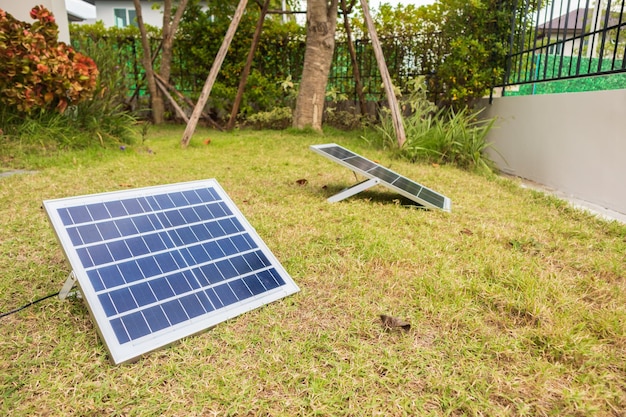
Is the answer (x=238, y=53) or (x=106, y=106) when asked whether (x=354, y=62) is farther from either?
(x=106, y=106)

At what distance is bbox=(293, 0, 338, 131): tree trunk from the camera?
7.45 m

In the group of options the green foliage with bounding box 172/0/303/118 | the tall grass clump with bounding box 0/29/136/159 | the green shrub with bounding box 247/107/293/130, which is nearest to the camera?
the tall grass clump with bounding box 0/29/136/159

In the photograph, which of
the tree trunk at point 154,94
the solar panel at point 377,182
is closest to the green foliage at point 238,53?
the tree trunk at point 154,94

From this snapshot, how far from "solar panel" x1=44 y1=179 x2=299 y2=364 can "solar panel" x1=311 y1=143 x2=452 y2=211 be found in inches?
56.5

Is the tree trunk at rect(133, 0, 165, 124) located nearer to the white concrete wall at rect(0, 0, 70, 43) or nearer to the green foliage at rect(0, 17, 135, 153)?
the green foliage at rect(0, 17, 135, 153)

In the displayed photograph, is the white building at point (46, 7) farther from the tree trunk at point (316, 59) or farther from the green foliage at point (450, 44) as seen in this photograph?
the green foliage at point (450, 44)

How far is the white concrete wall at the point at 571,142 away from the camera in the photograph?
13.7ft

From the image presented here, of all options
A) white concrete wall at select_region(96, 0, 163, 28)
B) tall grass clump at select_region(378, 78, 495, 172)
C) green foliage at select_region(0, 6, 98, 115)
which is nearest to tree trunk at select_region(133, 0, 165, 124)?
green foliage at select_region(0, 6, 98, 115)

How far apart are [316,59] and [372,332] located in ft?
21.6

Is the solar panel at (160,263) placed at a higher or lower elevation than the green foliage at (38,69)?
lower

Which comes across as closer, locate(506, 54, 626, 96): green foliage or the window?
locate(506, 54, 626, 96): green foliage

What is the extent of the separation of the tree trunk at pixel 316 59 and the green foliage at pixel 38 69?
3.50 meters

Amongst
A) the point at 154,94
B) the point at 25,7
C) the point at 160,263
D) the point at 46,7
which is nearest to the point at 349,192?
the point at 160,263

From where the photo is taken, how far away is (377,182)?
3.40 metres
